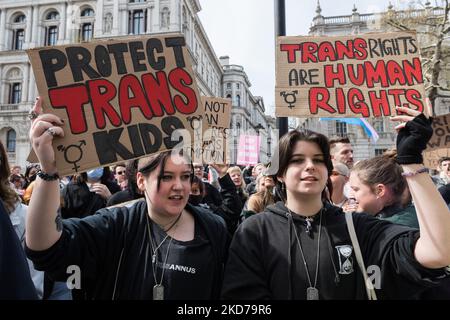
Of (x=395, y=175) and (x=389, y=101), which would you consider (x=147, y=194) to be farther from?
(x=389, y=101)

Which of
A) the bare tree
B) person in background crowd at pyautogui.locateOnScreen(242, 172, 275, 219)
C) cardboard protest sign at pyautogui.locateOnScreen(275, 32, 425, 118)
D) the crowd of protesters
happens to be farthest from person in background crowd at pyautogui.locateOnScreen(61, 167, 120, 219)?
the bare tree

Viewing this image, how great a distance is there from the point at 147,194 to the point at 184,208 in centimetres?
27

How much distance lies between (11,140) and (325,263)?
4340 centimetres

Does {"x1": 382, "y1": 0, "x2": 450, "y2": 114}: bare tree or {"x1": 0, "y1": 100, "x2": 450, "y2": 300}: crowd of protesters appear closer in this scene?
{"x1": 0, "y1": 100, "x2": 450, "y2": 300}: crowd of protesters

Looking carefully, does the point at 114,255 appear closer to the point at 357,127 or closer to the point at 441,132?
the point at 441,132

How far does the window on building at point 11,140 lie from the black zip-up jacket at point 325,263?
1642 inches

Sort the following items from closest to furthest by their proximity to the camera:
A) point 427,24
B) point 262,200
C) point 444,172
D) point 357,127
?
point 262,200, point 444,172, point 427,24, point 357,127

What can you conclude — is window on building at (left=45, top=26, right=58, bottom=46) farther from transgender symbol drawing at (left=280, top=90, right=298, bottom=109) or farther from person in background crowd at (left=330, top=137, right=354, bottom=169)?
transgender symbol drawing at (left=280, top=90, right=298, bottom=109)

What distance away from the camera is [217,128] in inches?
218

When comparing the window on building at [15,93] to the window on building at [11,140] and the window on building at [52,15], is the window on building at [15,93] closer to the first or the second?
the window on building at [11,140]

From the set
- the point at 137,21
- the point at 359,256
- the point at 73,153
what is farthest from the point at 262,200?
the point at 137,21

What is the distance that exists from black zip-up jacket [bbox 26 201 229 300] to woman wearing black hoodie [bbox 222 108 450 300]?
0.74ft

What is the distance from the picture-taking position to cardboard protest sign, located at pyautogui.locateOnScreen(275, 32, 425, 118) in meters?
3.21

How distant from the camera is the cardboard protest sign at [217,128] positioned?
498 cm
